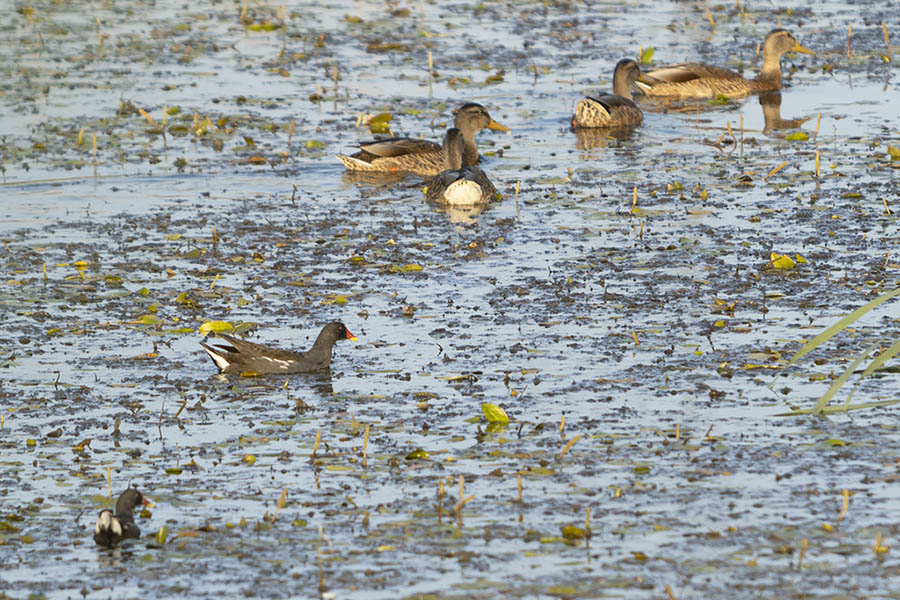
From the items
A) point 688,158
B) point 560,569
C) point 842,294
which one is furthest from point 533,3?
point 560,569

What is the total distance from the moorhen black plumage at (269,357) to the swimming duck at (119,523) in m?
2.78

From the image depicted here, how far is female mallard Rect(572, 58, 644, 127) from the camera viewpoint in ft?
67.1

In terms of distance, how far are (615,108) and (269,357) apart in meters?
10.3

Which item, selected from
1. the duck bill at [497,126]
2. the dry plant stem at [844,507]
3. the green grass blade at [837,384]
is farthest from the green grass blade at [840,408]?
the duck bill at [497,126]

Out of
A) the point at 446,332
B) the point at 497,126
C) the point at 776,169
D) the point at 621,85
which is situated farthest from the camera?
the point at 621,85

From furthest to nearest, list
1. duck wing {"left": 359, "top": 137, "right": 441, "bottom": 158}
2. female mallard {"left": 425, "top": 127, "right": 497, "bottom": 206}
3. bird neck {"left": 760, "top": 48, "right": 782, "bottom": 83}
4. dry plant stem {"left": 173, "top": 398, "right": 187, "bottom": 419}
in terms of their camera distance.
→ bird neck {"left": 760, "top": 48, "right": 782, "bottom": 83} < duck wing {"left": 359, "top": 137, "right": 441, "bottom": 158} < female mallard {"left": 425, "top": 127, "right": 497, "bottom": 206} < dry plant stem {"left": 173, "top": 398, "right": 187, "bottom": 419}

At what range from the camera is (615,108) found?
67.7ft

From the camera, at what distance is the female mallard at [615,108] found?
20453mm

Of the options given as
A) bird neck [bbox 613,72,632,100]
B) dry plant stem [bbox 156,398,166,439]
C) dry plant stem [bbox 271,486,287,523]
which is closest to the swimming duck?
dry plant stem [bbox 271,486,287,523]

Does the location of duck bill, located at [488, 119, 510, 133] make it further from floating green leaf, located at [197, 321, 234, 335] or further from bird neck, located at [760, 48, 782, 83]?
floating green leaf, located at [197, 321, 234, 335]

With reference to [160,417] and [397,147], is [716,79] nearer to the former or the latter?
[397,147]

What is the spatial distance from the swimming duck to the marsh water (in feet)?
0.28

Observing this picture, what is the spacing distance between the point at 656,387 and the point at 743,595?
3410 millimetres

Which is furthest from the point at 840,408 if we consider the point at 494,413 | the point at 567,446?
the point at 494,413
